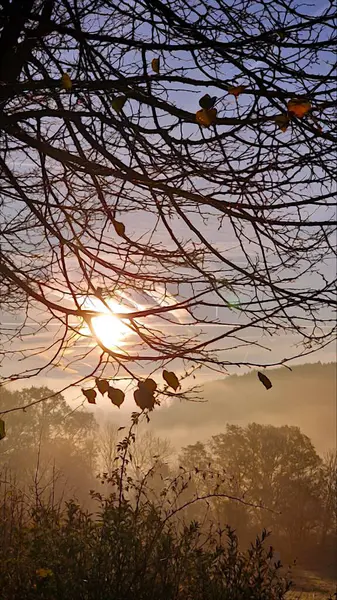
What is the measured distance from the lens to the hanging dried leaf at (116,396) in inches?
99.1

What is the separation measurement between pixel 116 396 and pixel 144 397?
186 millimetres

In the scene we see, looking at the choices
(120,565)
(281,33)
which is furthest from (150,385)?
(120,565)

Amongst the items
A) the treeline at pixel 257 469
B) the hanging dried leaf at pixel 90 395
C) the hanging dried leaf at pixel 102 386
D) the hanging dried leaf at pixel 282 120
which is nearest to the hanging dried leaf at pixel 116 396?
the hanging dried leaf at pixel 102 386

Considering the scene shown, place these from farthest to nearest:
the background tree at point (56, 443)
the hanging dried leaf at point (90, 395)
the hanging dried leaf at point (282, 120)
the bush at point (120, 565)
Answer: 1. the background tree at point (56, 443)
2. the bush at point (120, 565)
3. the hanging dried leaf at point (282, 120)
4. the hanging dried leaf at point (90, 395)

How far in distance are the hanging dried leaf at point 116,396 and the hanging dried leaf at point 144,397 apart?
14 cm

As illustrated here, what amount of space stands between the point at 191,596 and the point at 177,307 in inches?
125

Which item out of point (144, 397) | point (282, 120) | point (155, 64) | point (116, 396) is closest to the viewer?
point (144, 397)

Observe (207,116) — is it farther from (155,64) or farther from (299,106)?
(155,64)

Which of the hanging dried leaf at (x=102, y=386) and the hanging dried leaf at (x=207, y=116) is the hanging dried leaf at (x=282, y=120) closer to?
the hanging dried leaf at (x=207, y=116)

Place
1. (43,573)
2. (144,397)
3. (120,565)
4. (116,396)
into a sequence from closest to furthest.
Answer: (144,397), (116,396), (43,573), (120,565)

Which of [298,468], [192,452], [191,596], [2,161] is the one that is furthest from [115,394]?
[298,468]

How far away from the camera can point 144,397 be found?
94.4 inches

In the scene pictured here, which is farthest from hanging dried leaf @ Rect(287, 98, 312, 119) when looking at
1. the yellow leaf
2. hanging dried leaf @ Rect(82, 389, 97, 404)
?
the yellow leaf

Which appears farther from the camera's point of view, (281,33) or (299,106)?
(281,33)
